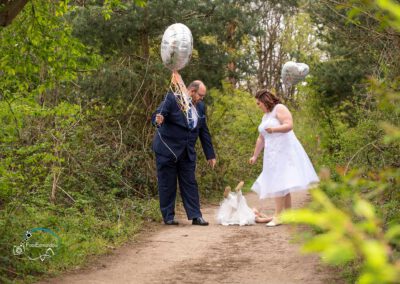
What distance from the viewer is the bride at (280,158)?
9055 mm

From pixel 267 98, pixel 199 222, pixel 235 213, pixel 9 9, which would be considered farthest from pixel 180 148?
pixel 9 9

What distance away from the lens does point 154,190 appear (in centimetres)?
1214

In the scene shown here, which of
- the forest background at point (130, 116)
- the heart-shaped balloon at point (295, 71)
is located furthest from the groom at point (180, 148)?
the heart-shaped balloon at point (295, 71)

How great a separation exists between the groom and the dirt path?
55 cm

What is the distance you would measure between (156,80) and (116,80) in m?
0.75

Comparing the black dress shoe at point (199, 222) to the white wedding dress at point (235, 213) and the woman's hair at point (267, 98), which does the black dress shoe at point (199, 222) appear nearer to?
the white wedding dress at point (235, 213)

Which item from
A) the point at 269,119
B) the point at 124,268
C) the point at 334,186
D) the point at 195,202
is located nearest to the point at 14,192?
the point at 124,268

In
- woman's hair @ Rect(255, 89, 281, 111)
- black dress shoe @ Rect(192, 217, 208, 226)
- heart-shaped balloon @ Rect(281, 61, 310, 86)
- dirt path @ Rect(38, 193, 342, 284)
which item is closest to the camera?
dirt path @ Rect(38, 193, 342, 284)

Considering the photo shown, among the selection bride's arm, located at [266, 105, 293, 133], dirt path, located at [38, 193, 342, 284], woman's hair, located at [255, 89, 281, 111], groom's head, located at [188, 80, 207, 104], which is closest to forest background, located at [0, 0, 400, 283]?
dirt path, located at [38, 193, 342, 284]

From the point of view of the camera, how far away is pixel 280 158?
919 centimetres

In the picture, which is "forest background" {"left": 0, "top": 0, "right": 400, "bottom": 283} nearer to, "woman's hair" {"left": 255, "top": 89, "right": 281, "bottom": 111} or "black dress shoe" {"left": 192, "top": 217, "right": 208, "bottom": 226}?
"black dress shoe" {"left": 192, "top": 217, "right": 208, "bottom": 226}

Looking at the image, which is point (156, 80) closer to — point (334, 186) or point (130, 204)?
point (130, 204)

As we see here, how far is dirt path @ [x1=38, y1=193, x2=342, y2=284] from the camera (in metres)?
6.13

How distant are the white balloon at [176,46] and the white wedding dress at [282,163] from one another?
5.11 ft
